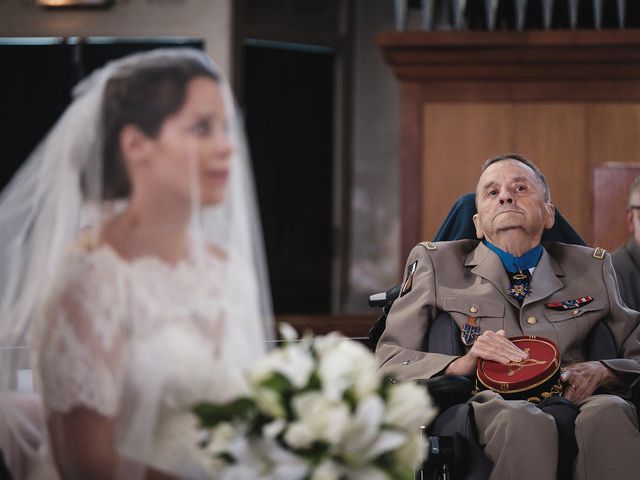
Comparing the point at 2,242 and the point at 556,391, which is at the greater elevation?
the point at 2,242

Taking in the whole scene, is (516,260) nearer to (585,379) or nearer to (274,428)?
(585,379)

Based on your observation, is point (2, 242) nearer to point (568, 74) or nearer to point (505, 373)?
point (505, 373)

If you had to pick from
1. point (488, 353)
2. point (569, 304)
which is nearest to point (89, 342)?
point (488, 353)

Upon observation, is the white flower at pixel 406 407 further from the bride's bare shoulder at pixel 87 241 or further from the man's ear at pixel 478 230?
the man's ear at pixel 478 230

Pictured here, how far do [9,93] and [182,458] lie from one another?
723cm

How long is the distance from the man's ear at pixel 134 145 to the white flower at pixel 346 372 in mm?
451

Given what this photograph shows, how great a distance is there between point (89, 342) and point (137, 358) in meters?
0.08

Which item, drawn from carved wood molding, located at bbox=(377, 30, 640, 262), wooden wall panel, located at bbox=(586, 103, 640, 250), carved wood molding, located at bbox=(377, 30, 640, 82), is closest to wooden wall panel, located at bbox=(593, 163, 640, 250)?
wooden wall panel, located at bbox=(586, 103, 640, 250)

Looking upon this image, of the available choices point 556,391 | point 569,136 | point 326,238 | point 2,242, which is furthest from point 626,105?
point 2,242

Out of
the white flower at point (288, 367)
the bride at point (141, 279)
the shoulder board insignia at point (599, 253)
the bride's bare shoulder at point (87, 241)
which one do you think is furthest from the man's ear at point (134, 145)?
the shoulder board insignia at point (599, 253)

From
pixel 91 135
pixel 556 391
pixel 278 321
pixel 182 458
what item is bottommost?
pixel 278 321

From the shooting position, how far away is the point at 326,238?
9312 mm

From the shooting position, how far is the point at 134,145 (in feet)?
6.64

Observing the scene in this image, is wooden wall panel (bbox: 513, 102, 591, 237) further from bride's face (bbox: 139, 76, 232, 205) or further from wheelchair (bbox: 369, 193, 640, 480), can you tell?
bride's face (bbox: 139, 76, 232, 205)
